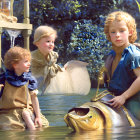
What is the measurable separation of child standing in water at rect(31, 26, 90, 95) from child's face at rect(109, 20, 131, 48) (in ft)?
4.02

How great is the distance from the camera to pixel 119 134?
12.2 feet

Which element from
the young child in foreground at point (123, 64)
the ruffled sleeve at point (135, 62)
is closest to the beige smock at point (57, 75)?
the young child in foreground at point (123, 64)

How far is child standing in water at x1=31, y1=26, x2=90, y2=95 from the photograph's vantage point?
577cm

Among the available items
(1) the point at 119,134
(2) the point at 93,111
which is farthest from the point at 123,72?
(1) the point at 119,134

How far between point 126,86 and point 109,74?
0.26m

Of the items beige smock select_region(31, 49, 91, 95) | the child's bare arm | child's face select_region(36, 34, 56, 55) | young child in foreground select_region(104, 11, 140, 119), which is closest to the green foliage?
beige smock select_region(31, 49, 91, 95)

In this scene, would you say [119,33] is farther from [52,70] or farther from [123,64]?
[52,70]

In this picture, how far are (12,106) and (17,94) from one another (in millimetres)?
136

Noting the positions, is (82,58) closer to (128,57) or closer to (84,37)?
(84,37)

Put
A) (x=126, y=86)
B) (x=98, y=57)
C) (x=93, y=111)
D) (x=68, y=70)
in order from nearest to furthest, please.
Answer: (x=93, y=111), (x=126, y=86), (x=68, y=70), (x=98, y=57)

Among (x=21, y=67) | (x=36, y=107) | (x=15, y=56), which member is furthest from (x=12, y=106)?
(x=15, y=56)

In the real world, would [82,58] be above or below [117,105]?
below

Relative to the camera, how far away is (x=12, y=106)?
4934 millimetres

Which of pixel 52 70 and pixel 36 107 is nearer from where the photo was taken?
pixel 36 107
